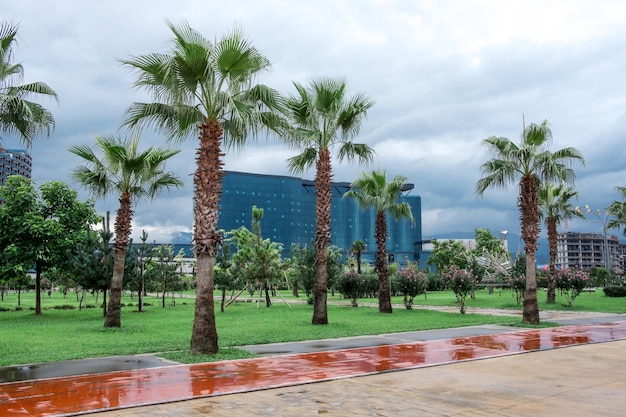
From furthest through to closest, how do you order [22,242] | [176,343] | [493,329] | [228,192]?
[228,192] → [22,242] → [493,329] → [176,343]

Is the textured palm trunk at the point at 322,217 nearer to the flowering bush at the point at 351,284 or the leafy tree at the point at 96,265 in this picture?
the leafy tree at the point at 96,265

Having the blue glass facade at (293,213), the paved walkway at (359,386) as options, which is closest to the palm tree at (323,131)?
the paved walkway at (359,386)

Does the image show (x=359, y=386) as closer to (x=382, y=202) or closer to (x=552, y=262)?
(x=382, y=202)

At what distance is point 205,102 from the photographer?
13750mm

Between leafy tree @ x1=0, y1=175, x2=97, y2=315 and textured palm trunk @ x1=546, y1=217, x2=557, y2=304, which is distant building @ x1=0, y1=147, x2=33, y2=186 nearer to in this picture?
leafy tree @ x1=0, y1=175, x2=97, y2=315

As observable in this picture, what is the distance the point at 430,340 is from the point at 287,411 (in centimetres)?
907

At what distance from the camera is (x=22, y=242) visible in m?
27.2

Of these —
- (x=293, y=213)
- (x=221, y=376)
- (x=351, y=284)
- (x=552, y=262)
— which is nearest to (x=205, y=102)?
(x=221, y=376)

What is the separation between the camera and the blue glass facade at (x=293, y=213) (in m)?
144

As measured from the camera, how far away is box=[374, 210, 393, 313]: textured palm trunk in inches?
1081

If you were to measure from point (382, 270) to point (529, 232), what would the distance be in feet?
27.7

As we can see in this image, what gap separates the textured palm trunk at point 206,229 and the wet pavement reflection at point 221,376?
1393 mm

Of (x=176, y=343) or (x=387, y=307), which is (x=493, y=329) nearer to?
(x=387, y=307)

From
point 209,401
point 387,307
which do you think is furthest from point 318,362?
point 387,307
